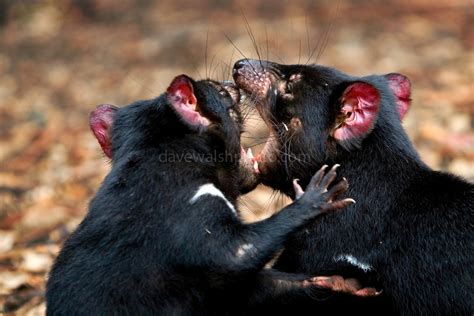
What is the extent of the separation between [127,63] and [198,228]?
6141 mm

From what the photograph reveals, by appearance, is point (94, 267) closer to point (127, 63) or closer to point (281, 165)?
point (281, 165)

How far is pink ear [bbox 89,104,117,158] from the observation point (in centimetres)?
451

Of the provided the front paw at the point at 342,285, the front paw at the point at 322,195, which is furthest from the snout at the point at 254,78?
the front paw at the point at 342,285

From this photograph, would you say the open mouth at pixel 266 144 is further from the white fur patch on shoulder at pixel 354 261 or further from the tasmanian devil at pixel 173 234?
the white fur patch on shoulder at pixel 354 261

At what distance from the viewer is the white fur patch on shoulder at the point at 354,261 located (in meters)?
4.30

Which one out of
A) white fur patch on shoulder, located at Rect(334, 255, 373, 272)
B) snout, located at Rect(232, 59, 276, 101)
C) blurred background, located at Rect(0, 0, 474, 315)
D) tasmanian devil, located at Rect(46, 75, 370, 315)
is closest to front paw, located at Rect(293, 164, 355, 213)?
tasmanian devil, located at Rect(46, 75, 370, 315)

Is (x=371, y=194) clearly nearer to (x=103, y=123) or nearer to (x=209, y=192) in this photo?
(x=209, y=192)

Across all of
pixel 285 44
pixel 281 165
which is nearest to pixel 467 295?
pixel 281 165

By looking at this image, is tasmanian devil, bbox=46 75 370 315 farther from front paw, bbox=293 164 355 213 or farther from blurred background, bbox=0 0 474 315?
blurred background, bbox=0 0 474 315

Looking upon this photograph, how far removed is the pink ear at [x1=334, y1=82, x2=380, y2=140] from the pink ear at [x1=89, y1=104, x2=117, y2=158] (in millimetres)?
1115

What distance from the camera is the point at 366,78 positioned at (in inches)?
192

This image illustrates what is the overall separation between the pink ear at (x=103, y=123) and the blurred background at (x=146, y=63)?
61.1 inches

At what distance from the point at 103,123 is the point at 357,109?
4.10ft

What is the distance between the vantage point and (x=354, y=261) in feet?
14.2
